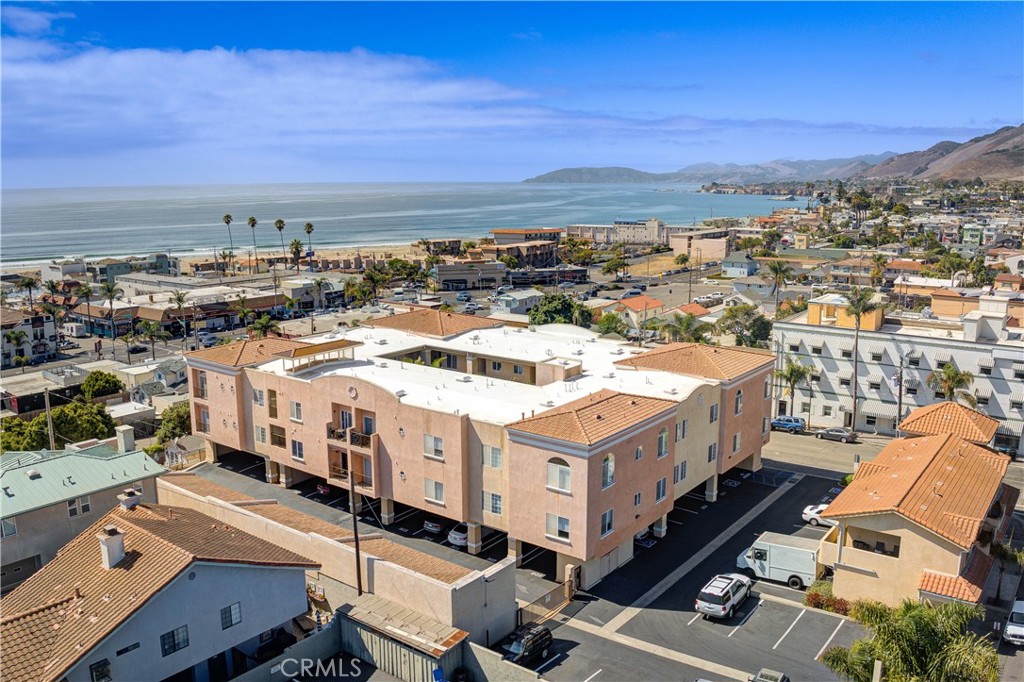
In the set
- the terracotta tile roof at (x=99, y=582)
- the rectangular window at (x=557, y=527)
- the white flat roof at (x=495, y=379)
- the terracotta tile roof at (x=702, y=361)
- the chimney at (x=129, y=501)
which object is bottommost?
the rectangular window at (x=557, y=527)

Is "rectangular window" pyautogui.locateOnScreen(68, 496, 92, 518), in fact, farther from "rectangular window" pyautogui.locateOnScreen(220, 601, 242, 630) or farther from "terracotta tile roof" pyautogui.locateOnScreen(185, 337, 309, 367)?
"terracotta tile roof" pyautogui.locateOnScreen(185, 337, 309, 367)

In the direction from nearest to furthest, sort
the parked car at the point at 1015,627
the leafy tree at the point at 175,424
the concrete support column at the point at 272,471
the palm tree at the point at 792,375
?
A: the parked car at the point at 1015,627
the concrete support column at the point at 272,471
the leafy tree at the point at 175,424
the palm tree at the point at 792,375

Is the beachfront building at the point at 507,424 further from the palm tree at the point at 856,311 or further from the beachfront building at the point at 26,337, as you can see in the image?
the beachfront building at the point at 26,337

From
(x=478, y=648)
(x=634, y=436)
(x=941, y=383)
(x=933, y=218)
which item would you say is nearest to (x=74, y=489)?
(x=478, y=648)

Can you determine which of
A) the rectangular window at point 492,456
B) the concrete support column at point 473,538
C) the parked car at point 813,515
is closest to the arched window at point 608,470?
the rectangular window at point 492,456

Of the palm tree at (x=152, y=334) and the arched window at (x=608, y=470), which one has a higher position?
the arched window at (x=608, y=470)

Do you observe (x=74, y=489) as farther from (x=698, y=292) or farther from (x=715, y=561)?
(x=698, y=292)
